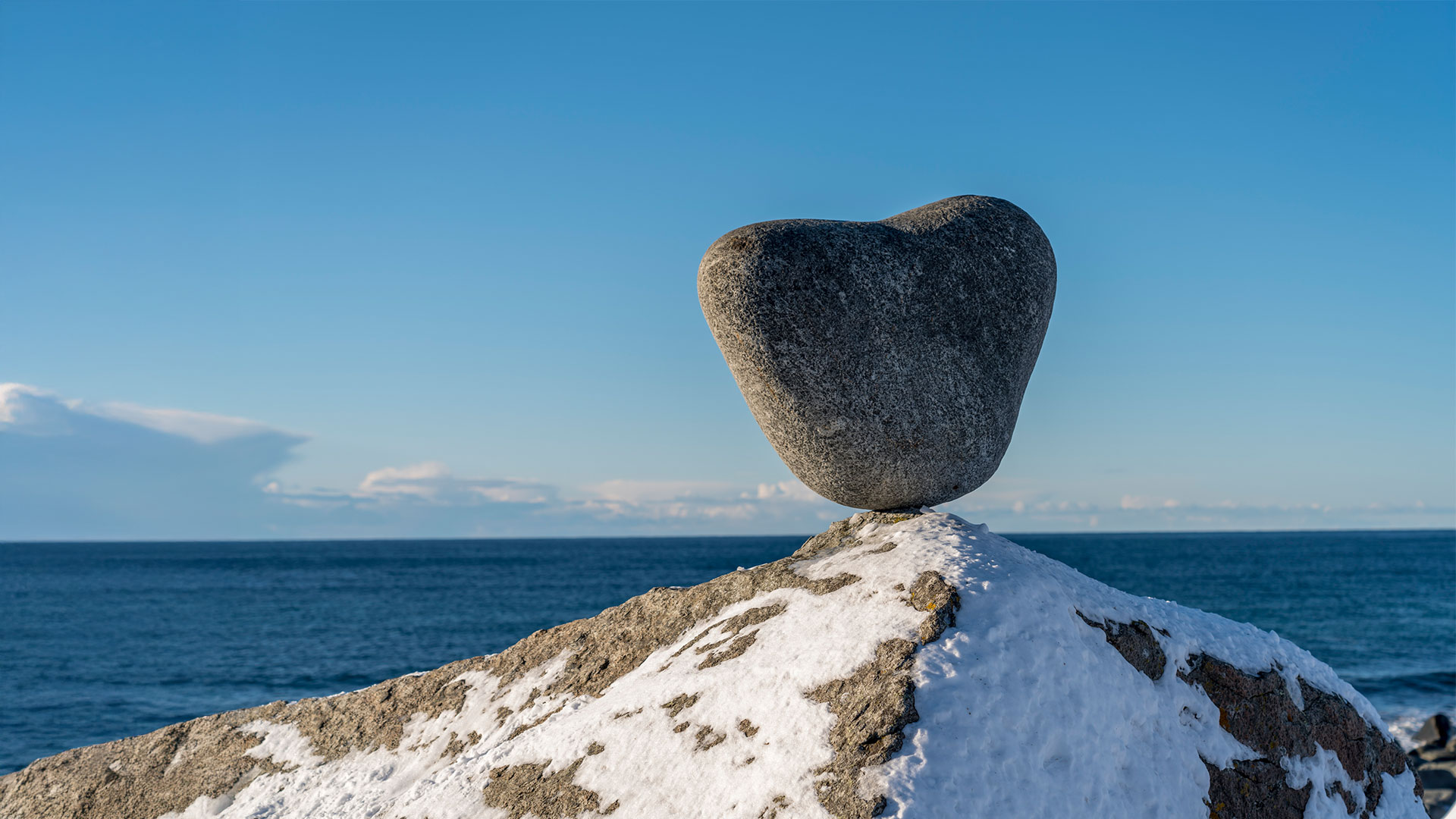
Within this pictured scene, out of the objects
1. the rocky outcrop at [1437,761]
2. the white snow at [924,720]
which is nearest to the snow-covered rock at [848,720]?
the white snow at [924,720]

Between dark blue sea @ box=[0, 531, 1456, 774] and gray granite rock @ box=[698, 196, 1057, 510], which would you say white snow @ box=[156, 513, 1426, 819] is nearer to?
gray granite rock @ box=[698, 196, 1057, 510]

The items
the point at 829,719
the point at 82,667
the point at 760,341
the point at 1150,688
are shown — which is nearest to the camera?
the point at 829,719

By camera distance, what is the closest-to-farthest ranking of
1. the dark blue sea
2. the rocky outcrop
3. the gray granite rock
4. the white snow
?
1. the white snow
2. the gray granite rock
3. the rocky outcrop
4. the dark blue sea

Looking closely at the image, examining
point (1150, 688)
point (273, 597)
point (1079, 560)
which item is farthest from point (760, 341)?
point (1079, 560)

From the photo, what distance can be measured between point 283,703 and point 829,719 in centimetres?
654

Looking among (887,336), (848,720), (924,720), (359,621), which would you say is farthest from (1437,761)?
(359,621)

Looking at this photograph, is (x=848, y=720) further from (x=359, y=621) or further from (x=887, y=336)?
(x=359, y=621)

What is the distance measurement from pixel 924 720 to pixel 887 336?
293 cm

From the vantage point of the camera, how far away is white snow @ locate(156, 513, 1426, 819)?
5.17 meters

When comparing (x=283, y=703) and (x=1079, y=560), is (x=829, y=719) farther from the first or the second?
(x=1079, y=560)

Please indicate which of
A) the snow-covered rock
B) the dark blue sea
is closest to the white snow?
the snow-covered rock

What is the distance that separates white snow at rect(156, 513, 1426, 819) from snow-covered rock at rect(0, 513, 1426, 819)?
0.02m

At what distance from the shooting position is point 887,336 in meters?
6.99

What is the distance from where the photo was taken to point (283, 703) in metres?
9.27
